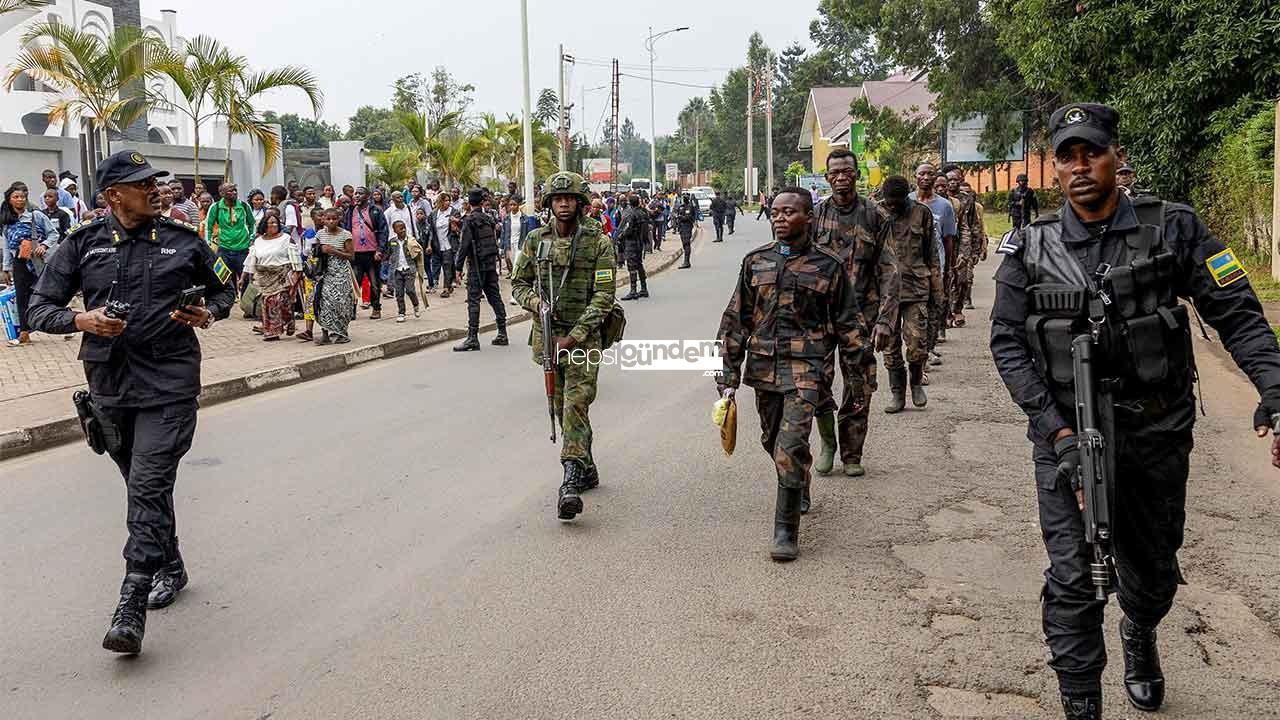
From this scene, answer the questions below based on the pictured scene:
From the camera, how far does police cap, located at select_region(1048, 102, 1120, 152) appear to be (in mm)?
3510

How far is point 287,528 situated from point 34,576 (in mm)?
1214

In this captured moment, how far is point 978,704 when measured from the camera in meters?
3.93

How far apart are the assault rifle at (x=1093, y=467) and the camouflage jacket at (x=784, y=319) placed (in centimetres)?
216

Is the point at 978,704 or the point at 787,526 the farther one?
the point at 787,526

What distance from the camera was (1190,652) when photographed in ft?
14.3

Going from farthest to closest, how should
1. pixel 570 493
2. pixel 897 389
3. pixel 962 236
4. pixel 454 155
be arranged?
1. pixel 454 155
2. pixel 962 236
3. pixel 897 389
4. pixel 570 493

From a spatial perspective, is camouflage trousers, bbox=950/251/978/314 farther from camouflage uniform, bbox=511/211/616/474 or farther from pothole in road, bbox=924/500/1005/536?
camouflage uniform, bbox=511/211/616/474

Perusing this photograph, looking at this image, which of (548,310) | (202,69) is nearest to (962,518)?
(548,310)

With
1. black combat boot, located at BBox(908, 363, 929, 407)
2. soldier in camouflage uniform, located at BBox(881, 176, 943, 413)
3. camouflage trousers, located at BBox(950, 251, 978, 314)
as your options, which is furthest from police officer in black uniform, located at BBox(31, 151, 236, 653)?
camouflage trousers, located at BBox(950, 251, 978, 314)

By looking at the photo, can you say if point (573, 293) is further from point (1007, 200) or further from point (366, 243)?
point (1007, 200)

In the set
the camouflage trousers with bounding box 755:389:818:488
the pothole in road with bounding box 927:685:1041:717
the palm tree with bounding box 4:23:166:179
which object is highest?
the palm tree with bounding box 4:23:166:179

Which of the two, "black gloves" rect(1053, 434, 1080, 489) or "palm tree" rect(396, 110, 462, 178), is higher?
"palm tree" rect(396, 110, 462, 178)

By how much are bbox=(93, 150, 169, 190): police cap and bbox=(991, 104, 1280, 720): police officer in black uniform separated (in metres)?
3.37

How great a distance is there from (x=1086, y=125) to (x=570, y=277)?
3.60 m
